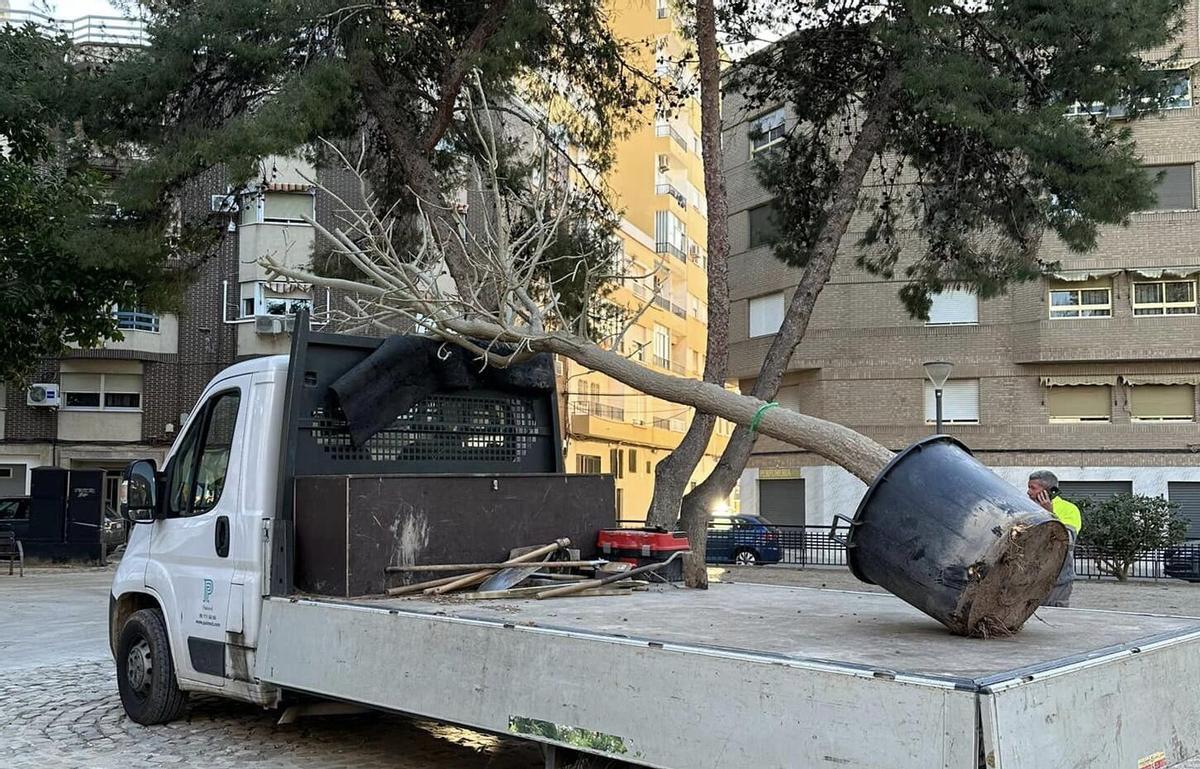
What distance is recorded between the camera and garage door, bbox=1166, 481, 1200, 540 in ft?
108

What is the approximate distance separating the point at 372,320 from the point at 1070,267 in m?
28.3

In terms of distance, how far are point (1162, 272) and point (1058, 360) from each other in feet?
12.2

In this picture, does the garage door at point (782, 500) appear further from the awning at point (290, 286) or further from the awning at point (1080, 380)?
the awning at point (290, 286)

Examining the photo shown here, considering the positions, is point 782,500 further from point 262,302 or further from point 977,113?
point 977,113

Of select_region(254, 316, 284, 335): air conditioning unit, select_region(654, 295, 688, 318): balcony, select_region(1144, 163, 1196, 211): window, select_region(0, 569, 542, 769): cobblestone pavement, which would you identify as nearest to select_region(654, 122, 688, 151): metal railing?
select_region(654, 295, 688, 318): balcony

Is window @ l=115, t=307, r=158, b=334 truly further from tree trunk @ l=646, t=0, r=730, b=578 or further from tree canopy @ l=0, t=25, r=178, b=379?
tree trunk @ l=646, t=0, r=730, b=578

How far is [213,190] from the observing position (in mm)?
24062

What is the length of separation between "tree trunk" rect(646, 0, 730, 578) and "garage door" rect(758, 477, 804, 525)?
66.6 feet

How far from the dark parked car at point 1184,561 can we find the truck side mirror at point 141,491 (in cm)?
2124

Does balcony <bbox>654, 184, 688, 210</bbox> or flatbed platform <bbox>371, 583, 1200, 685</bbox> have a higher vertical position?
balcony <bbox>654, 184, 688, 210</bbox>

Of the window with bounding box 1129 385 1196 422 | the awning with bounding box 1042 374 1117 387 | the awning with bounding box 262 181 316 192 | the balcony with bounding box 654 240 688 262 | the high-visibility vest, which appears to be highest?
the balcony with bounding box 654 240 688 262

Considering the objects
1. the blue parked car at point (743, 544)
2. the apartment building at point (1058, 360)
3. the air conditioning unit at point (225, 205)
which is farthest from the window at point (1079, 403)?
the air conditioning unit at point (225, 205)

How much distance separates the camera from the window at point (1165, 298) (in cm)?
3306

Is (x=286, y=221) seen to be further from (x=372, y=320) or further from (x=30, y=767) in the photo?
(x=30, y=767)
